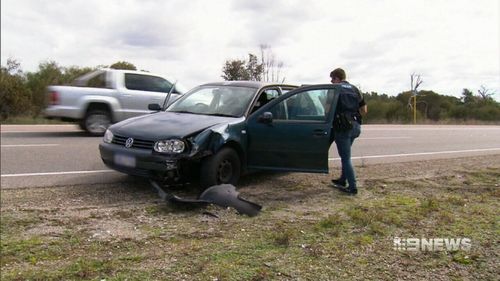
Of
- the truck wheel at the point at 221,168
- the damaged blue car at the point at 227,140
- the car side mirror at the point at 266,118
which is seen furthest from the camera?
the car side mirror at the point at 266,118

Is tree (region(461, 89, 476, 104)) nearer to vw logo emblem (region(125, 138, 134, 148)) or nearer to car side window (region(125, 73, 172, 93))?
vw logo emblem (region(125, 138, 134, 148))

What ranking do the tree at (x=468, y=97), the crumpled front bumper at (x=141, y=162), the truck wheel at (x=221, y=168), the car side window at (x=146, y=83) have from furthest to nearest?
the car side window at (x=146, y=83) → the truck wheel at (x=221, y=168) → the crumpled front bumper at (x=141, y=162) → the tree at (x=468, y=97)

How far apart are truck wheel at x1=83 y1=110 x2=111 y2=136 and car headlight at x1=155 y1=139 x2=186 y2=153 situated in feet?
24.7

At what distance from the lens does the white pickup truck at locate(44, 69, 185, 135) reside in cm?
1227

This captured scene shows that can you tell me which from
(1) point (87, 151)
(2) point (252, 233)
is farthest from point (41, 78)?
(2) point (252, 233)

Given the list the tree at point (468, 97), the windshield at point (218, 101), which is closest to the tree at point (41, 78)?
the windshield at point (218, 101)

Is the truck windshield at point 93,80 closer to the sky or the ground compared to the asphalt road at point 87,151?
closer to the sky

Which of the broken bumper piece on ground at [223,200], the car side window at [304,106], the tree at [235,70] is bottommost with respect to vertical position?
the broken bumper piece on ground at [223,200]

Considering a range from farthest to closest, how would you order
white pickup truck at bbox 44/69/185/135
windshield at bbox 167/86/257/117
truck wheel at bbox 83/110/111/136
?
1. truck wheel at bbox 83/110/111/136
2. white pickup truck at bbox 44/69/185/135
3. windshield at bbox 167/86/257/117

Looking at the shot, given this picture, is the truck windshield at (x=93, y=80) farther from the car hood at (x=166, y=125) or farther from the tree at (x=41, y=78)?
the tree at (x=41, y=78)

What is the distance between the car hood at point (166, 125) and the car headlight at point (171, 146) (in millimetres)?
71

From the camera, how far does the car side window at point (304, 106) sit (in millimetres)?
6289

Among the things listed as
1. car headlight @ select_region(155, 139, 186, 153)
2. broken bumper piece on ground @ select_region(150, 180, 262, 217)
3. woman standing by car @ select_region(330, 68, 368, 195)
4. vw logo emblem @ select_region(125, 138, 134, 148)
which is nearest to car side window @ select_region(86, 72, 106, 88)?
vw logo emblem @ select_region(125, 138, 134, 148)

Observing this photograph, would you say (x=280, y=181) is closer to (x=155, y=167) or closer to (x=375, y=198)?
(x=375, y=198)
